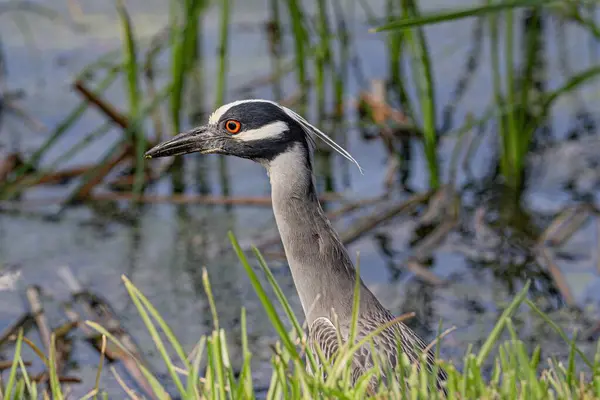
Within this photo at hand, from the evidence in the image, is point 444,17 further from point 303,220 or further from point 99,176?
point 99,176

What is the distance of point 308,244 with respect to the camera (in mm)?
3734

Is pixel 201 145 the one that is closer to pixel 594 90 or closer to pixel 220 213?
pixel 220 213

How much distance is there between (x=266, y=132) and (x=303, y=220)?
0.36m

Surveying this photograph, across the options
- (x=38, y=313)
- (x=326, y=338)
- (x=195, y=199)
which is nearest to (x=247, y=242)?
(x=195, y=199)

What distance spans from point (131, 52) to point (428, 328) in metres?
2.48

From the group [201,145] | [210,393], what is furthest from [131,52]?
[210,393]

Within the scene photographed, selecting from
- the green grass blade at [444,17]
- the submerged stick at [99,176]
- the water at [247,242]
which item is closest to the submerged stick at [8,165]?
the water at [247,242]

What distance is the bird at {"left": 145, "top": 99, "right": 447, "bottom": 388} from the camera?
144 inches

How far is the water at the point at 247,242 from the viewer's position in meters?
5.13

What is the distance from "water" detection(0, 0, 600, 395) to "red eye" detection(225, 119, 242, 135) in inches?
48.5

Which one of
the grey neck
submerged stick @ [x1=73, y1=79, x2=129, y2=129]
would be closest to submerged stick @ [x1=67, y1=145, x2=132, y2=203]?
submerged stick @ [x1=73, y1=79, x2=129, y2=129]

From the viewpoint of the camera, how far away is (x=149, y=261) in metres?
5.95

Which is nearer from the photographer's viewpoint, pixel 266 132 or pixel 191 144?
pixel 266 132

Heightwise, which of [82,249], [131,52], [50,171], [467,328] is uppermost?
[131,52]
